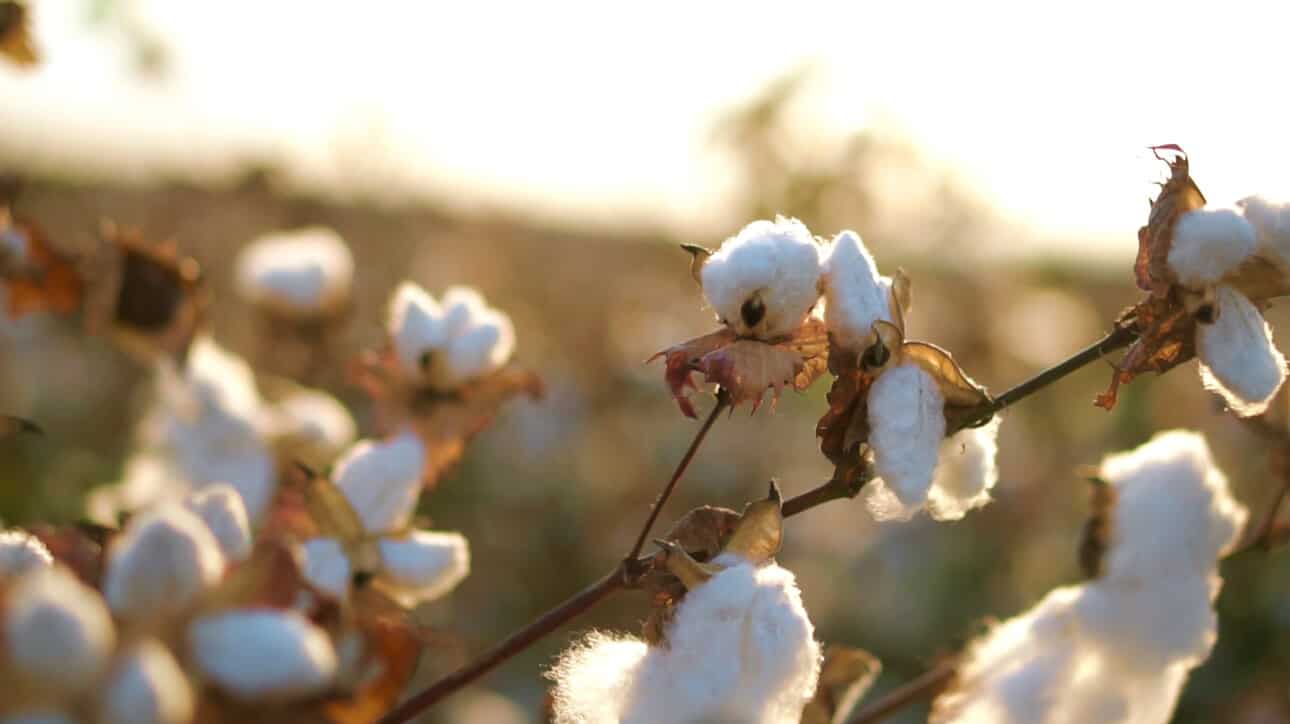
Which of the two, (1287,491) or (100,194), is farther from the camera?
Result: (100,194)

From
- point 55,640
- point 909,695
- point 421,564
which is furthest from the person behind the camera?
point 909,695

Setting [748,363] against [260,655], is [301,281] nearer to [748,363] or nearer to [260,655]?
[748,363]

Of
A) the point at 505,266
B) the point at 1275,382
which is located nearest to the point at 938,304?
the point at 505,266

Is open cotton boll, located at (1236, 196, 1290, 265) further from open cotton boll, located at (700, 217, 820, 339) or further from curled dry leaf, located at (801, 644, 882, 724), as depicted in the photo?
curled dry leaf, located at (801, 644, 882, 724)

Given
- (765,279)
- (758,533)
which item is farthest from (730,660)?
(765,279)

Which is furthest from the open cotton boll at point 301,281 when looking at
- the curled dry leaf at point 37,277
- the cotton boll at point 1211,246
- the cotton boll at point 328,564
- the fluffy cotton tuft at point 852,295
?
the cotton boll at point 1211,246

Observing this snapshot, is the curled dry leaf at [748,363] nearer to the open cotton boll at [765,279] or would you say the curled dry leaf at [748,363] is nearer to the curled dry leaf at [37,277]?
the open cotton boll at [765,279]

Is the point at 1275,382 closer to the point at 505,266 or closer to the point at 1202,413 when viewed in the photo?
the point at 1202,413
